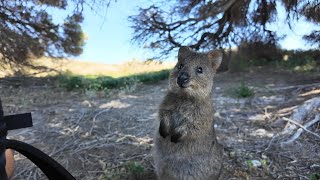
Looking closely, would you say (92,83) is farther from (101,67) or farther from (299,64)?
(299,64)

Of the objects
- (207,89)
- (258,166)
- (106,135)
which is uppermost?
(207,89)

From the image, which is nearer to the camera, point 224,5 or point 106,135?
point 106,135

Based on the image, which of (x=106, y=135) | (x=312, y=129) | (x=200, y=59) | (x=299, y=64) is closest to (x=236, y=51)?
(x=299, y=64)

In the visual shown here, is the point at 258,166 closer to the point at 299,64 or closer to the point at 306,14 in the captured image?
the point at 306,14

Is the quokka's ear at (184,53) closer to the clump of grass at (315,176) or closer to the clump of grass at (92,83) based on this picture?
the clump of grass at (315,176)

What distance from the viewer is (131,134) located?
540 centimetres

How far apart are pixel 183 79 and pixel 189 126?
47 cm

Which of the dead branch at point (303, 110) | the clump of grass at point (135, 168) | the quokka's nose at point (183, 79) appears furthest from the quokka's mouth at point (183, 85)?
the dead branch at point (303, 110)

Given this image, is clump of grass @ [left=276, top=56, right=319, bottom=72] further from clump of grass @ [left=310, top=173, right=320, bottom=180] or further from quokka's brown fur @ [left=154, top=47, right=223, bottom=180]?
quokka's brown fur @ [left=154, top=47, right=223, bottom=180]

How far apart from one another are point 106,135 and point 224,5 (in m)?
3.34

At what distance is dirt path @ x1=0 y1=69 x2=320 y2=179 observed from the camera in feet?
15.1

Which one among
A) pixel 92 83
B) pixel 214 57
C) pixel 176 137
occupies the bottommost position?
pixel 176 137

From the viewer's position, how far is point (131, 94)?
793 cm

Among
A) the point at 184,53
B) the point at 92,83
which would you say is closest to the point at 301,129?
the point at 184,53
